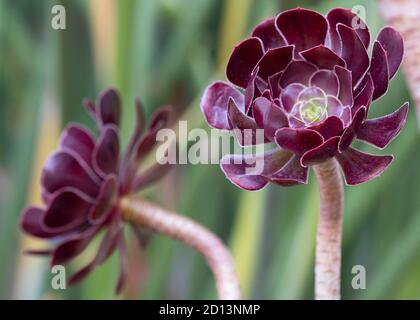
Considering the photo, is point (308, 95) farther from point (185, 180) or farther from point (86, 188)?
point (185, 180)

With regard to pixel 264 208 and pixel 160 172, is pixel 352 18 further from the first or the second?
pixel 264 208

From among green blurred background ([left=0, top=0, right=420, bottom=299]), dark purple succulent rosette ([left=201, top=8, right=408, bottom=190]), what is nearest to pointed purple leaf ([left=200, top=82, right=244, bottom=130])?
dark purple succulent rosette ([left=201, top=8, right=408, bottom=190])

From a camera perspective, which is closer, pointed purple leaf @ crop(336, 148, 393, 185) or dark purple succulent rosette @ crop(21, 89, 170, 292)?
pointed purple leaf @ crop(336, 148, 393, 185)

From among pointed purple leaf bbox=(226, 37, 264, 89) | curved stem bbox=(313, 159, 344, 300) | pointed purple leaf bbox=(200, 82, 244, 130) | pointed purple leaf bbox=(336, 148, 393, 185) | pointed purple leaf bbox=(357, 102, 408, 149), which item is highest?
pointed purple leaf bbox=(226, 37, 264, 89)

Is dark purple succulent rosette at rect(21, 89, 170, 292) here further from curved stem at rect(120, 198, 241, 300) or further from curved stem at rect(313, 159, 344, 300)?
curved stem at rect(313, 159, 344, 300)

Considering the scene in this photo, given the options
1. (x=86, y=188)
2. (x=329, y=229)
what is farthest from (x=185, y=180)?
(x=329, y=229)

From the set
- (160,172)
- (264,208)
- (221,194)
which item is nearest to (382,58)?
(160,172)
